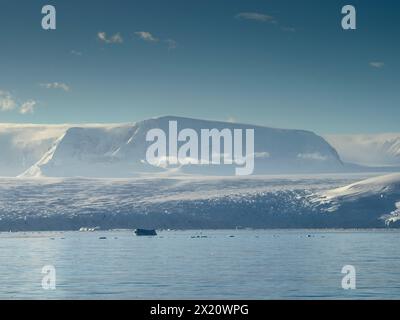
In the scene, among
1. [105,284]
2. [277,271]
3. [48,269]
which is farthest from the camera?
[48,269]

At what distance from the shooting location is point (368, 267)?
220 ft

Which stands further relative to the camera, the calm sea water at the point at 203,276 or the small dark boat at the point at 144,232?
the small dark boat at the point at 144,232

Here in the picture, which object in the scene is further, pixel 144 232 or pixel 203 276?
pixel 144 232

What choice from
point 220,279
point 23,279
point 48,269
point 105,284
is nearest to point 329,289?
point 220,279

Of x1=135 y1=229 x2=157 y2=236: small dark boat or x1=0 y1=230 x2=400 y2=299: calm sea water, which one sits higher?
x1=135 y1=229 x2=157 y2=236: small dark boat

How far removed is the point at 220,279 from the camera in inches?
2271

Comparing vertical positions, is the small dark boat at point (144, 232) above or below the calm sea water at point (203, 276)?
above

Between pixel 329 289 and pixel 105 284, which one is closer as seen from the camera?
A: pixel 329 289

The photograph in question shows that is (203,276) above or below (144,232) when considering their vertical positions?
below

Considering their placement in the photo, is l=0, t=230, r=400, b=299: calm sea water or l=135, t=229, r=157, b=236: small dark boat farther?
l=135, t=229, r=157, b=236: small dark boat
